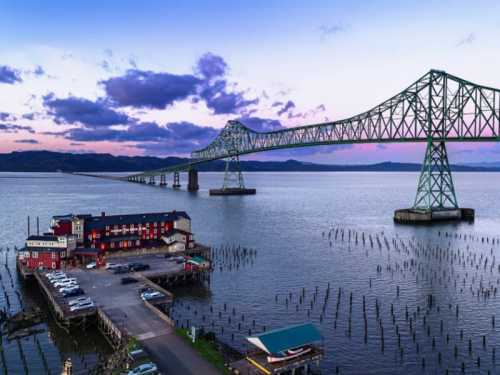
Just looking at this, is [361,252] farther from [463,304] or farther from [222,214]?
[222,214]

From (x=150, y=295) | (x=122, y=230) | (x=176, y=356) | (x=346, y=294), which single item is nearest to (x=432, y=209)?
(x=346, y=294)

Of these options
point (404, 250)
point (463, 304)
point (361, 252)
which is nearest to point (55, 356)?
point (463, 304)

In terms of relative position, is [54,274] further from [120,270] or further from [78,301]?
[78,301]

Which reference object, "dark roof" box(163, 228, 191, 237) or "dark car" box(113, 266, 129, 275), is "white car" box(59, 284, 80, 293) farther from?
"dark roof" box(163, 228, 191, 237)

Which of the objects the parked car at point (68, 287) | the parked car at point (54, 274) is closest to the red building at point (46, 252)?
the parked car at point (54, 274)

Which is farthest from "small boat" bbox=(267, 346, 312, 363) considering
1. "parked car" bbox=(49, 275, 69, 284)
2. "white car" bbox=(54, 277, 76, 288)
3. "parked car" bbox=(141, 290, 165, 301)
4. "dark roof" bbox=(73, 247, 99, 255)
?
"dark roof" bbox=(73, 247, 99, 255)

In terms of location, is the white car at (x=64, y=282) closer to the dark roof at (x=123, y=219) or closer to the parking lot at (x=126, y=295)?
the parking lot at (x=126, y=295)
